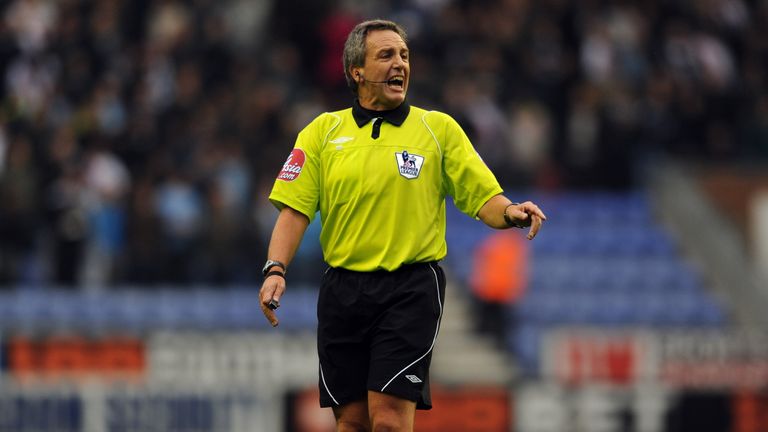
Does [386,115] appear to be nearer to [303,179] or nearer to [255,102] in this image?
[303,179]

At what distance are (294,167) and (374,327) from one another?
73cm

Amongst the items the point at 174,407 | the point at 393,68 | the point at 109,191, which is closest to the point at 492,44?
the point at 109,191

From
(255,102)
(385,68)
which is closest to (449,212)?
(255,102)

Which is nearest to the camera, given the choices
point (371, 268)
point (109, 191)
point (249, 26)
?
point (371, 268)

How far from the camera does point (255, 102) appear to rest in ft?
51.8

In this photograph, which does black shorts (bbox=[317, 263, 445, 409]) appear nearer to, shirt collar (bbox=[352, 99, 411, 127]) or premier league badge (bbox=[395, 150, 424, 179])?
premier league badge (bbox=[395, 150, 424, 179])

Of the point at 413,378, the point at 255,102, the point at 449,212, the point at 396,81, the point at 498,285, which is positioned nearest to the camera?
the point at 413,378

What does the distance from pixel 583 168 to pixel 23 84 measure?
6.03 metres

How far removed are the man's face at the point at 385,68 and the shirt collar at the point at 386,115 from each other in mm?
27

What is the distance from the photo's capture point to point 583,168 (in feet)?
55.4

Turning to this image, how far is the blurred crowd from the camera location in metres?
14.4

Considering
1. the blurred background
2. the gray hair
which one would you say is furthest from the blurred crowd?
the gray hair

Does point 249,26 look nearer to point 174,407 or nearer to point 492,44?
point 492,44

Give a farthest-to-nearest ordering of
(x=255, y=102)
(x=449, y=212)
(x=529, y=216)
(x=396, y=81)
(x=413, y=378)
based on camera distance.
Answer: (x=449, y=212), (x=255, y=102), (x=396, y=81), (x=413, y=378), (x=529, y=216)
